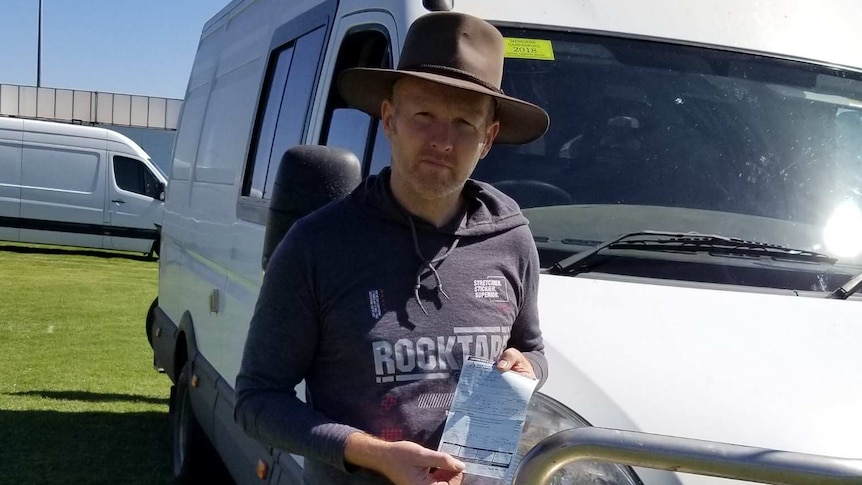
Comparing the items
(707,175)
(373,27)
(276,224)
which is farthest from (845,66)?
(276,224)

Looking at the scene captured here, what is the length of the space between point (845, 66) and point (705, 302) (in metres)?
1.31

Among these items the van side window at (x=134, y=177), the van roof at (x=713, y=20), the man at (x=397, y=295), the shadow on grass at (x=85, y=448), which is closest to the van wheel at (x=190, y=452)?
the shadow on grass at (x=85, y=448)

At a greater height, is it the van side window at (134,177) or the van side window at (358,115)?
the van side window at (358,115)

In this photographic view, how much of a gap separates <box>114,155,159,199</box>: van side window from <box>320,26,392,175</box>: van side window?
17.7 m

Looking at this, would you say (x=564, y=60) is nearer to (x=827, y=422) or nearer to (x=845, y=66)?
(x=845, y=66)

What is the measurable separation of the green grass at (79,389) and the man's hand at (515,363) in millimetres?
4580

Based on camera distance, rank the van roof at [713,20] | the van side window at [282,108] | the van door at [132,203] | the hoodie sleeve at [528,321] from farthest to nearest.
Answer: the van door at [132,203], the van side window at [282,108], the van roof at [713,20], the hoodie sleeve at [528,321]

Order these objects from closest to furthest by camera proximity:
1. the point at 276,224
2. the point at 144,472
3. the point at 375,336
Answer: the point at 375,336
the point at 276,224
the point at 144,472

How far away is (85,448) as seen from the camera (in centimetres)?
686

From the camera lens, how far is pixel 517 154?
3.11 m

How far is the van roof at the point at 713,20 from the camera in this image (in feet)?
10.7

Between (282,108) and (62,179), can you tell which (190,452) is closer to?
(282,108)

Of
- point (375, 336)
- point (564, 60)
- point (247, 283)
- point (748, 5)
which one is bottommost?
point (247, 283)

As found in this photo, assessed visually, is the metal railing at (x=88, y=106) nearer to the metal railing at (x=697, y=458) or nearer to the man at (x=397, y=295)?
the man at (x=397, y=295)
